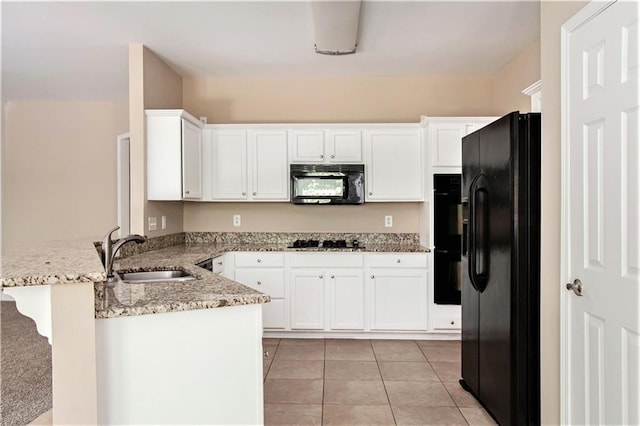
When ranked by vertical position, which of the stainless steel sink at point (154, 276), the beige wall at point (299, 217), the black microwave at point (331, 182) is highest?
the black microwave at point (331, 182)

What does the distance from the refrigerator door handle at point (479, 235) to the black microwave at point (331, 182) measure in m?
1.54

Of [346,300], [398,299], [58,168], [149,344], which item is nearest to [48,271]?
[149,344]

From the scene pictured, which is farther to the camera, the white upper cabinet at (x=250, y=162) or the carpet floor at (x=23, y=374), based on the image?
the white upper cabinet at (x=250, y=162)

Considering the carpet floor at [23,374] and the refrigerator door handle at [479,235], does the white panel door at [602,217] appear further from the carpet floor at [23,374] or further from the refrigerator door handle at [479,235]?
the carpet floor at [23,374]

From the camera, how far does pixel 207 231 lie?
448cm

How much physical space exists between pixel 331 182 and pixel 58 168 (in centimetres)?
355

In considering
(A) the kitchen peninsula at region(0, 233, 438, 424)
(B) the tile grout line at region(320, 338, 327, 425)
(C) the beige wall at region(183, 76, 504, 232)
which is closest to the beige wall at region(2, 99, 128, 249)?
(C) the beige wall at region(183, 76, 504, 232)

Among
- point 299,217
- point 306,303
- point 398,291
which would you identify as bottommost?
point 306,303

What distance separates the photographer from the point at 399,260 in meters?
3.83

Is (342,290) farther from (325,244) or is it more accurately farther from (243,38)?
(243,38)

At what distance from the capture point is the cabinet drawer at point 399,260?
3826 millimetres

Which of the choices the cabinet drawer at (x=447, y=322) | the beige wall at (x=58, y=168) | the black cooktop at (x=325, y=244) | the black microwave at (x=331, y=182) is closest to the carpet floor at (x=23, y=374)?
the beige wall at (x=58, y=168)

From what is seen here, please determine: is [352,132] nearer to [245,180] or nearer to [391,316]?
[245,180]

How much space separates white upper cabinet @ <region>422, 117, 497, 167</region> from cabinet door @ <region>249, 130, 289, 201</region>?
1424 mm
